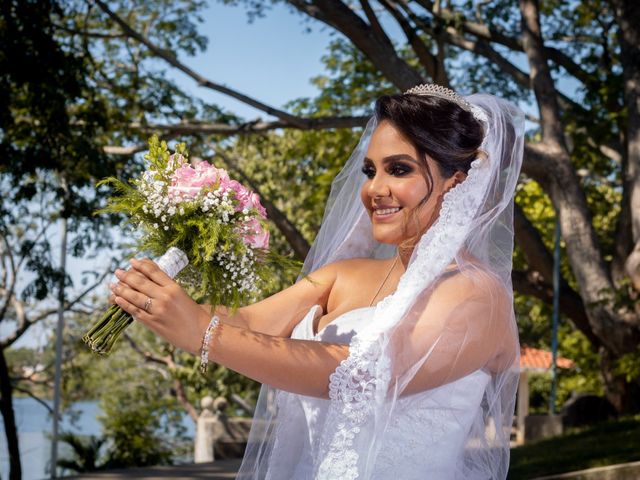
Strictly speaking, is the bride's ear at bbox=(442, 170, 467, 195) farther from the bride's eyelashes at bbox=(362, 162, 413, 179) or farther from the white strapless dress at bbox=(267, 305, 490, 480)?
the white strapless dress at bbox=(267, 305, 490, 480)

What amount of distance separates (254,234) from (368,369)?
20.4 inches

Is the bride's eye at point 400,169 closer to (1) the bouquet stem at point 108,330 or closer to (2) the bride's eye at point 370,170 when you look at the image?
(2) the bride's eye at point 370,170

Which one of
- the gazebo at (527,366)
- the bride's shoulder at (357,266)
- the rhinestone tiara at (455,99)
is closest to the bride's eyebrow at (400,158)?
the rhinestone tiara at (455,99)

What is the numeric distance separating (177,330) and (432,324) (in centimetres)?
67

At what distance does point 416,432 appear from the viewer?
2.67 m

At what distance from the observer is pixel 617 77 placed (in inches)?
489

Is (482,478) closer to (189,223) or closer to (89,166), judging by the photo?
(189,223)

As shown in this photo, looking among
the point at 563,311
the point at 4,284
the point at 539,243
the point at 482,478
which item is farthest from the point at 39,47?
the point at 482,478

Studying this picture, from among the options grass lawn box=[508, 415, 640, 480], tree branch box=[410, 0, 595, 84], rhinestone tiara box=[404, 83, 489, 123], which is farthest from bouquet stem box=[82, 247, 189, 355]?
tree branch box=[410, 0, 595, 84]

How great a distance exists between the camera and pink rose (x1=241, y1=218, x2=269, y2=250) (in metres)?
2.66

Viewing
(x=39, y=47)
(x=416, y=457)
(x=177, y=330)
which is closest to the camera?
(x=177, y=330)

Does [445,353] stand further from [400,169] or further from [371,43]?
[371,43]

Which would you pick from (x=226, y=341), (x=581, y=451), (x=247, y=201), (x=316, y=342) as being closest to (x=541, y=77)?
(x=581, y=451)

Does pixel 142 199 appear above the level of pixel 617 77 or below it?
below
